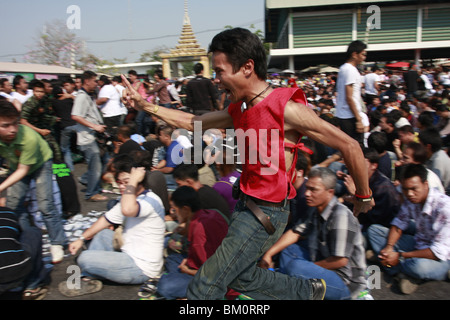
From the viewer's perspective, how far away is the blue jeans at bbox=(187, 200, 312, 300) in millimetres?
2008

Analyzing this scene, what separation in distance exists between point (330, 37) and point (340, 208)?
99.5 feet

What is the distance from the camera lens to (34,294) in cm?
306

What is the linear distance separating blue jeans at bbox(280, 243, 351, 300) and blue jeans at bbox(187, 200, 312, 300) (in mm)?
841

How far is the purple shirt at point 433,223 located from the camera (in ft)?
10.2

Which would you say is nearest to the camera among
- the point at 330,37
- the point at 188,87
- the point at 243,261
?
the point at 243,261

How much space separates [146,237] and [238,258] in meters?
1.41

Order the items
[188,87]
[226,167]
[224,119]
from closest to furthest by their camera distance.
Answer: [224,119], [226,167], [188,87]

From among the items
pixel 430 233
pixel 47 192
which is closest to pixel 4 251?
pixel 47 192

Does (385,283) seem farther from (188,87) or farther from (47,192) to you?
(188,87)

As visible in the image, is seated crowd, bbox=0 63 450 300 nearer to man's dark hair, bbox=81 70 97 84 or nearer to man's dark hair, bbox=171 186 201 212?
man's dark hair, bbox=171 186 201 212

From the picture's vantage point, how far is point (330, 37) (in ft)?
99.8

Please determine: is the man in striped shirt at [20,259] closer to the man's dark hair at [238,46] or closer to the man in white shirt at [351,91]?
the man's dark hair at [238,46]

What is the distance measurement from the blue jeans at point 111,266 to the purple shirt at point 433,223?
237 cm

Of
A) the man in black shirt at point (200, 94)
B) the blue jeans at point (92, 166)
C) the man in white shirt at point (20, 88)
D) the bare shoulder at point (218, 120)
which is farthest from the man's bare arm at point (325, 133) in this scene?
the man in white shirt at point (20, 88)
